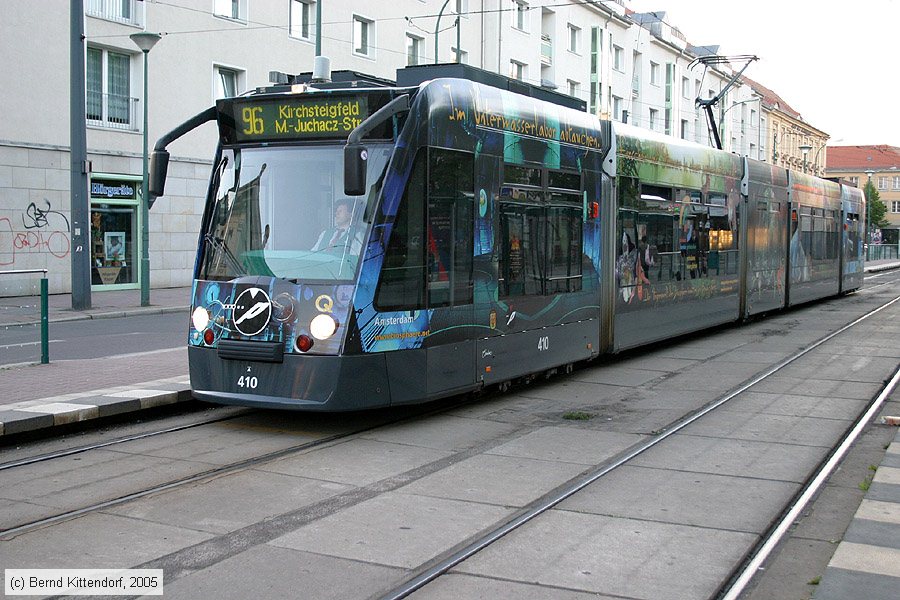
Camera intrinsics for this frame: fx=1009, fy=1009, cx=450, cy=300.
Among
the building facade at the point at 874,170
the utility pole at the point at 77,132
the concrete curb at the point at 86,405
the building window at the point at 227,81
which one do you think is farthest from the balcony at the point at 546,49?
the building facade at the point at 874,170

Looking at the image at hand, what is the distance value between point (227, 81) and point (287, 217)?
23.8 m

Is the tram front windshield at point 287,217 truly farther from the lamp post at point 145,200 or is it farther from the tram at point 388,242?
the lamp post at point 145,200

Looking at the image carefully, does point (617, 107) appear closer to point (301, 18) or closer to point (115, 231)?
point (301, 18)

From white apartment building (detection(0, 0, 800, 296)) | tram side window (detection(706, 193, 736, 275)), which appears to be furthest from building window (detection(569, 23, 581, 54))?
tram side window (detection(706, 193, 736, 275))

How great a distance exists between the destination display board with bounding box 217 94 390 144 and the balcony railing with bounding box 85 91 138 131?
19.4 m

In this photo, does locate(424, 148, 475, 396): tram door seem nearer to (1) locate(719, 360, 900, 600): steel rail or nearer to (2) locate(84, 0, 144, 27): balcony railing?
(1) locate(719, 360, 900, 600): steel rail

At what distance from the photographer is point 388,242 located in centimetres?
859

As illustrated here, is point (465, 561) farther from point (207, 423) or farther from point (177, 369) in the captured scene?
point (177, 369)

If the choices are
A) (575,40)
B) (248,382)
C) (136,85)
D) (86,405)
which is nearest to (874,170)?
(575,40)

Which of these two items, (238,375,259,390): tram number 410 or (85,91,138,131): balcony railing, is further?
(85,91,138,131): balcony railing

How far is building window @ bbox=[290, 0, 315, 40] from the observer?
109ft

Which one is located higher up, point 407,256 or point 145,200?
point 145,200

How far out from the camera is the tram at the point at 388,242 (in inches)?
335

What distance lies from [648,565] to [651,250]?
9.62 meters
